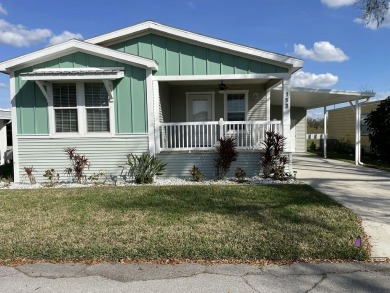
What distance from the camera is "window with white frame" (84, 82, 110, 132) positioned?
29.9ft

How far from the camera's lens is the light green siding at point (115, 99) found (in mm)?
9031

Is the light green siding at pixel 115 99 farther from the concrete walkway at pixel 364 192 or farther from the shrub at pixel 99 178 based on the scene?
the concrete walkway at pixel 364 192

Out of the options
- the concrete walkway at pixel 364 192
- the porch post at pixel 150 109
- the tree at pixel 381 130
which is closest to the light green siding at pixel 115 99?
the porch post at pixel 150 109

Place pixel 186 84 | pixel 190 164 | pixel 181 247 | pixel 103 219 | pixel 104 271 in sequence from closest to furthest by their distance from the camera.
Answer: pixel 104 271 → pixel 181 247 → pixel 103 219 → pixel 190 164 → pixel 186 84

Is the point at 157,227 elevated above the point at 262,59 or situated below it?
below

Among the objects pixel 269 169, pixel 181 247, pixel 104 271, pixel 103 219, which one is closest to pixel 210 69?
pixel 269 169

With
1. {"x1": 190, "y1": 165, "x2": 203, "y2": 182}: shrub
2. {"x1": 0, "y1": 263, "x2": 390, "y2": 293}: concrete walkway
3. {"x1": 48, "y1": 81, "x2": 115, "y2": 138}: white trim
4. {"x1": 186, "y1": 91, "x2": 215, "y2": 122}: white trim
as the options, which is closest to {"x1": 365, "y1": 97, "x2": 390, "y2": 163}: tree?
{"x1": 186, "y1": 91, "x2": 215, "y2": 122}: white trim

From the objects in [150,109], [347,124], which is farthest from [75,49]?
[347,124]

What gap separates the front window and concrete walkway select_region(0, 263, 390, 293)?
8626 millimetres

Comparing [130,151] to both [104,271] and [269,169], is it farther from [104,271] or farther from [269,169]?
[104,271]

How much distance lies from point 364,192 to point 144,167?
209 inches

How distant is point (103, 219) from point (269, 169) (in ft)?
16.7

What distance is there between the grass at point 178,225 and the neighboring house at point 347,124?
524 inches

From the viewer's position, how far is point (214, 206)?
20.0 feet
